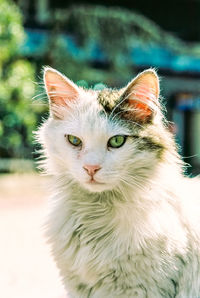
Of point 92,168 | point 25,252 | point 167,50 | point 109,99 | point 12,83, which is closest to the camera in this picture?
point 92,168

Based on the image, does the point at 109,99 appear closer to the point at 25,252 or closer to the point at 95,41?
the point at 25,252

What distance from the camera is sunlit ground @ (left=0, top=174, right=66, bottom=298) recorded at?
4.12 meters

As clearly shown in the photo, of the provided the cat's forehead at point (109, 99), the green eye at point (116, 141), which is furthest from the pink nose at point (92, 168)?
the cat's forehead at point (109, 99)

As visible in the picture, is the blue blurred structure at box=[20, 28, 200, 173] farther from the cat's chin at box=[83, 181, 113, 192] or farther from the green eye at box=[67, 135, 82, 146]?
the cat's chin at box=[83, 181, 113, 192]

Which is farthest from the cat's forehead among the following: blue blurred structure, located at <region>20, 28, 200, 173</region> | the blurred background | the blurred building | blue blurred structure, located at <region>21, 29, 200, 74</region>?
blue blurred structure, located at <region>21, 29, 200, 74</region>

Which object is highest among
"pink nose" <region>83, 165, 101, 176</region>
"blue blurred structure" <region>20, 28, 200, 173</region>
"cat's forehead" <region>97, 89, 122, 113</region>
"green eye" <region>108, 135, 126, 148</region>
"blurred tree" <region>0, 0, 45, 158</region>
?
"blue blurred structure" <region>20, 28, 200, 173</region>

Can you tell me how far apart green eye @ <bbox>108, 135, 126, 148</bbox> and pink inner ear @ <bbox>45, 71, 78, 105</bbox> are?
16.2 inches

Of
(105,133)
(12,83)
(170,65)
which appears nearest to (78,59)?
(170,65)

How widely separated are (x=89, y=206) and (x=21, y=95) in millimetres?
7551

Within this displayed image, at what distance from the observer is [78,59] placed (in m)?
14.2

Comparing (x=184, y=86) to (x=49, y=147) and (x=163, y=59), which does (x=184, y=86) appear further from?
(x=49, y=147)

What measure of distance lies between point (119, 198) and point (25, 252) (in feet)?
10.1

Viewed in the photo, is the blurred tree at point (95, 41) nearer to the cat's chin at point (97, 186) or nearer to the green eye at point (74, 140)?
the green eye at point (74, 140)

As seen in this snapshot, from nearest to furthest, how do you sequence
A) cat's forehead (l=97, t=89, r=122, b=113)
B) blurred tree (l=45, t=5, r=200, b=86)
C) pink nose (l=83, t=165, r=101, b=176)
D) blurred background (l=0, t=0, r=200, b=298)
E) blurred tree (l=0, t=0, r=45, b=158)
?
pink nose (l=83, t=165, r=101, b=176)
cat's forehead (l=97, t=89, r=122, b=113)
blurred tree (l=0, t=0, r=45, b=158)
blurred background (l=0, t=0, r=200, b=298)
blurred tree (l=45, t=5, r=200, b=86)
